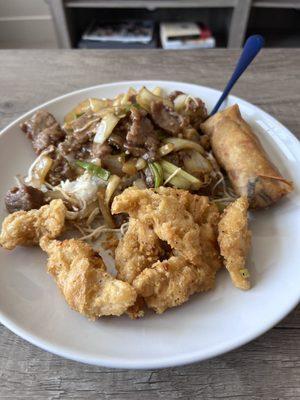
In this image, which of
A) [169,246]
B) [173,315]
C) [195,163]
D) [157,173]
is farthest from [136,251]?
[195,163]

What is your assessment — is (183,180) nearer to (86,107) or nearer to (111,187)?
(111,187)

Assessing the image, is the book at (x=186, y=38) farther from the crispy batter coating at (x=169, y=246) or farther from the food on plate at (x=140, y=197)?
the crispy batter coating at (x=169, y=246)

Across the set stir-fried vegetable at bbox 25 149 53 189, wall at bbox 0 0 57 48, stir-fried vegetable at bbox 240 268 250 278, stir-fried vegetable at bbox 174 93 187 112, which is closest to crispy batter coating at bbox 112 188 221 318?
stir-fried vegetable at bbox 240 268 250 278

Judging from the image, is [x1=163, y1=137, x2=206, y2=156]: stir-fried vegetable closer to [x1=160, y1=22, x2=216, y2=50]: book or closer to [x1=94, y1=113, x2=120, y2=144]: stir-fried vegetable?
[x1=94, y1=113, x2=120, y2=144]: stir-fried vegetable

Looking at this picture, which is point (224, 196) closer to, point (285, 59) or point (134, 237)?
point (134, 237)

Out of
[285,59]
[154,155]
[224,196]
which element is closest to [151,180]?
[154,155]

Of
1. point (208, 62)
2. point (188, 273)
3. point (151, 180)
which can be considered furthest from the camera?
point (208, 62)
